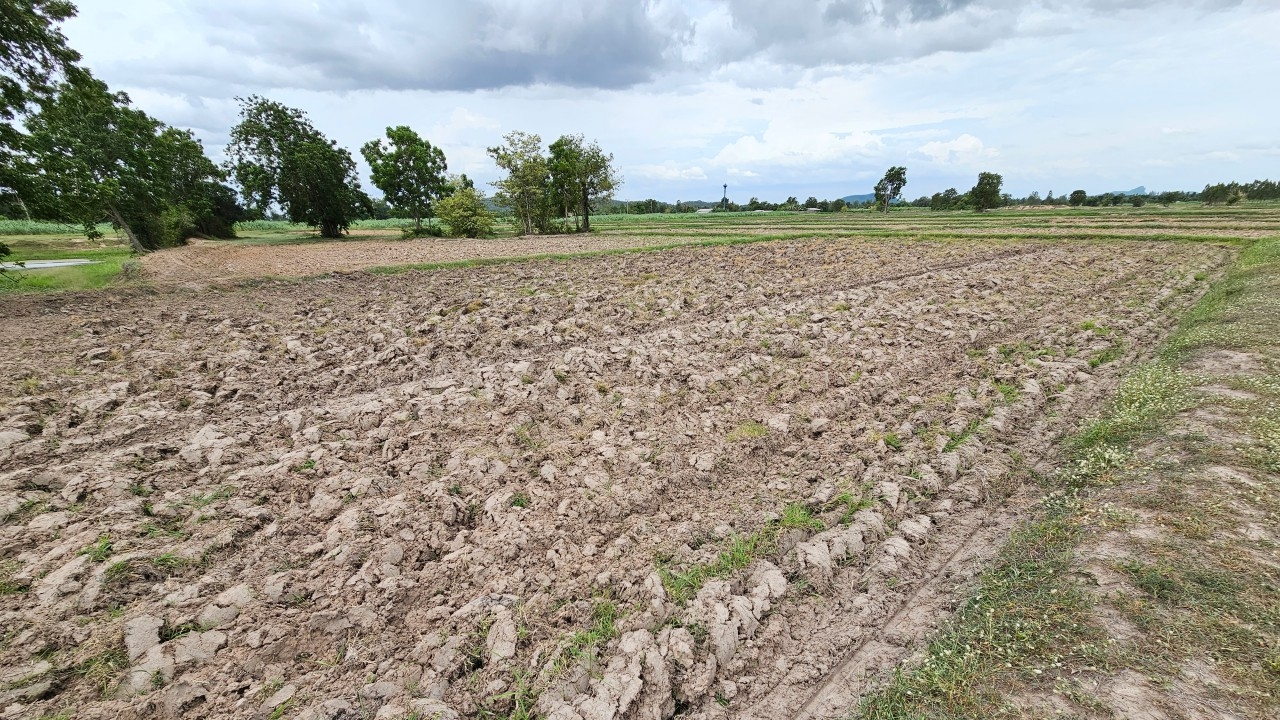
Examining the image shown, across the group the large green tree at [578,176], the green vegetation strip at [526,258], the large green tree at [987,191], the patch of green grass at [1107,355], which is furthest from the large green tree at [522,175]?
the large green tree at [987,191]

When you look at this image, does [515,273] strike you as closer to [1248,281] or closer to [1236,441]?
[1236,441]

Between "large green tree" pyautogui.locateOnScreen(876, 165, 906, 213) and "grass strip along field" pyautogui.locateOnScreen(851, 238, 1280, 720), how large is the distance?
12815cm

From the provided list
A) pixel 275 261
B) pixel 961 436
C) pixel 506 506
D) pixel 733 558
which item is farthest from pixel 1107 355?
pixel 275 261

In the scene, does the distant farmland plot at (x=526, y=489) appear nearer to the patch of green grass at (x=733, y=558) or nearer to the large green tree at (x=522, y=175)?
the patch of green grass at (x=733, y=558)

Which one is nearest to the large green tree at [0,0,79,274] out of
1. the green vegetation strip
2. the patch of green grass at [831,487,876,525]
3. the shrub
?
the green vegetation strip

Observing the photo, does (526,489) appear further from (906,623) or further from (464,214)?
(464,214)

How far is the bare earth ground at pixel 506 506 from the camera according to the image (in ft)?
10.8

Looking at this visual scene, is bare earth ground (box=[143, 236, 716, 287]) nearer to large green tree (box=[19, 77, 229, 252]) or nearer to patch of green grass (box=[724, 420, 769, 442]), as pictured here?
large green tree (box=[19, 77, 229, 252])

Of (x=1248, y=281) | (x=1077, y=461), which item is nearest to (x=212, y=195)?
(x=1077, y=461)

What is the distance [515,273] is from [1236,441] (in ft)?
65.1

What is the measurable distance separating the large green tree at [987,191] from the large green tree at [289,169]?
339 ft

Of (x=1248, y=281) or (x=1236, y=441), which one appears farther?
(x=1248, y=281)

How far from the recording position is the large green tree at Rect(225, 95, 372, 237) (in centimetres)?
3997

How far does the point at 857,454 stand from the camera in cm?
577
